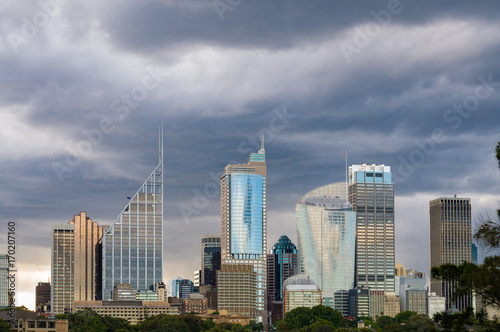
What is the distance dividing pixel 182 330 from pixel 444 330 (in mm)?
153195

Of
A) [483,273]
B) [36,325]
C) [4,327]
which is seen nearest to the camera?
[483,273]

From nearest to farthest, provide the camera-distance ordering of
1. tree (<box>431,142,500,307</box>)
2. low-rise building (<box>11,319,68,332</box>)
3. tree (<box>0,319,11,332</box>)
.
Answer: tree (<box>431,142,500,307</box>), tree (<box>0,319,11,332</box>), low-rise building (<box>11,319,68,332</box>)

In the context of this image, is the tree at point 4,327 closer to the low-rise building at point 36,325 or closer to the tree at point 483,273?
the low-rise building at point 36,325

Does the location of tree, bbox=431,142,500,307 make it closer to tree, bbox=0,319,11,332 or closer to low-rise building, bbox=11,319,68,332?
tree, bbox=0,319,11,332

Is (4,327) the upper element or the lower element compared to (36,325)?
upper

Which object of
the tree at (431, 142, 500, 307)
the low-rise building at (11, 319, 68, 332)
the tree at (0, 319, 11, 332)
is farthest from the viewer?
the low-rise building at (11, 319, 68, 332)

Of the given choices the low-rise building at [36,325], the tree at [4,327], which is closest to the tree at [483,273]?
the tree at [4,327]

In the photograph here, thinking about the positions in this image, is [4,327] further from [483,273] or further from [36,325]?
[483,273]

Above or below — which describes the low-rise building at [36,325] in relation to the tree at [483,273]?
below

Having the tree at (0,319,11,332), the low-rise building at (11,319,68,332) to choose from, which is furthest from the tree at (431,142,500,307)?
the low-rise building at (11,319,68,332)

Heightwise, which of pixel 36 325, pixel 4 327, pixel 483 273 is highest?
pixel 483 273

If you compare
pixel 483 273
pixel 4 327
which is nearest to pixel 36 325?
pixel 4 327

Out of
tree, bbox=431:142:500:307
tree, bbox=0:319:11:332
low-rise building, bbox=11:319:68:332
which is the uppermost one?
tree, bbox=431:142:500:307

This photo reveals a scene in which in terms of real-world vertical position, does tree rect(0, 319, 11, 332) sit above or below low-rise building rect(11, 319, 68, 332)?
above
